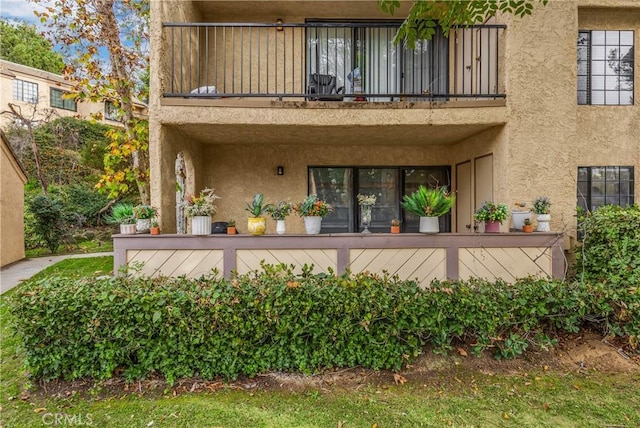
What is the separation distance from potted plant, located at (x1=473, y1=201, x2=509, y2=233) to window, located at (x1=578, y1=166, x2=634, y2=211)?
2813mm

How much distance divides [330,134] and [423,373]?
4.51 m

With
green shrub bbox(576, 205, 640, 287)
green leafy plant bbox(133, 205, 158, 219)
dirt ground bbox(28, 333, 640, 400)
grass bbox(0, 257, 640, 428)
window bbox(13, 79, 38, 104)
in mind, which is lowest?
grass bbox(0, 257, 640, 428)

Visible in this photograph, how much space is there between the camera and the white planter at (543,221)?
5.12 meters

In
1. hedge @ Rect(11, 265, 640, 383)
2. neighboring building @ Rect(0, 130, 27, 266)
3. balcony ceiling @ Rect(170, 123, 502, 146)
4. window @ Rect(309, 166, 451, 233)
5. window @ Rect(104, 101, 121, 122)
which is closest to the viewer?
hedge @ Rect(11, 265, 640, 383)

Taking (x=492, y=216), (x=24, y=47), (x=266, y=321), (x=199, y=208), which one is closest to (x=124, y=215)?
(x=199, y=208)

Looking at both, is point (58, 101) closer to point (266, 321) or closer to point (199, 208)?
point (199, 208)

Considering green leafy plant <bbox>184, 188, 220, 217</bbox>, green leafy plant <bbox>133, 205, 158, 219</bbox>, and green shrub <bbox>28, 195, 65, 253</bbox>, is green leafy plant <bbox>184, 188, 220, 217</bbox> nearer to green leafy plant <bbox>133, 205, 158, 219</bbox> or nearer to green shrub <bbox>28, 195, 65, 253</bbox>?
green leafy plant <bbox>133, 205, 158, 219</bbox>

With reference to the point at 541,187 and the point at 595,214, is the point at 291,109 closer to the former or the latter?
the point at 541,187

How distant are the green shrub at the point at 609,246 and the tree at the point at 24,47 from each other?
2887cm

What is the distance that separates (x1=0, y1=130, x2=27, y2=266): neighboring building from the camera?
874 centimetres

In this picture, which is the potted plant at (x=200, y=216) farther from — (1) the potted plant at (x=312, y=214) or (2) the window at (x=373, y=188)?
(2) the window at (x=373, y=188)

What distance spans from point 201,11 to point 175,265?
19.0 ft

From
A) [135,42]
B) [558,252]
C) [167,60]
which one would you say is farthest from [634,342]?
[135,42]

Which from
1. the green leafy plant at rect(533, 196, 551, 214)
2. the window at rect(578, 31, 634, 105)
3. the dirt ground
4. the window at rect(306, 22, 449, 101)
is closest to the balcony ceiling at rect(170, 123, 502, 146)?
the window at rect(306, 22, 449, 101)
